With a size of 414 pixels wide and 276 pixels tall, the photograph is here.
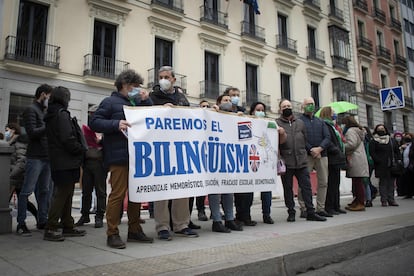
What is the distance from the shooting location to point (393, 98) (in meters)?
10.7

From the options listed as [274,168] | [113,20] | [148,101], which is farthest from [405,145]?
[113,20]

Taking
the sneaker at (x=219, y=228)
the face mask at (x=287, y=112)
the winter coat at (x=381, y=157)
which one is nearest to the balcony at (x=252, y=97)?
the winter coat at (x=381, y=157)

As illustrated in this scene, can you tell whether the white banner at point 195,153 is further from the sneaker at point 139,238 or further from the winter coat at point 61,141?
the winter coat at point 61,141

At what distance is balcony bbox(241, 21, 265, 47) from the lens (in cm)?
2205

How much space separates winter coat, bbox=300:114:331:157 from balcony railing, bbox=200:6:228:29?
14836 mm

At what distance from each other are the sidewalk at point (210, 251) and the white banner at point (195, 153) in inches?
24.8

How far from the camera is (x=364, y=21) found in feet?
104

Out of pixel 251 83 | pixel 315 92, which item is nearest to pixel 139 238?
pixel 251 83

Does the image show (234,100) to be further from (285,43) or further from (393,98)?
(285,43)

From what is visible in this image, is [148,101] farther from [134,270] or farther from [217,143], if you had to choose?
[134,270]

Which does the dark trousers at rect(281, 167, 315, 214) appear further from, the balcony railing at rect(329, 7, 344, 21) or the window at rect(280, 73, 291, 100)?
the balcony railing at rect(329, 7, 344, 21)

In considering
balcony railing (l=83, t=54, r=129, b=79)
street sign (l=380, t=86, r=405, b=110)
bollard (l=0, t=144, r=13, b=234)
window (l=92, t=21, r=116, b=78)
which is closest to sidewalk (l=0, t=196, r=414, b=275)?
bollard (l=0, t=144, r=13, b=234)

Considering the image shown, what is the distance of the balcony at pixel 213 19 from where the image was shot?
20125 mm

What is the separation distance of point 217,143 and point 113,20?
1381cm
